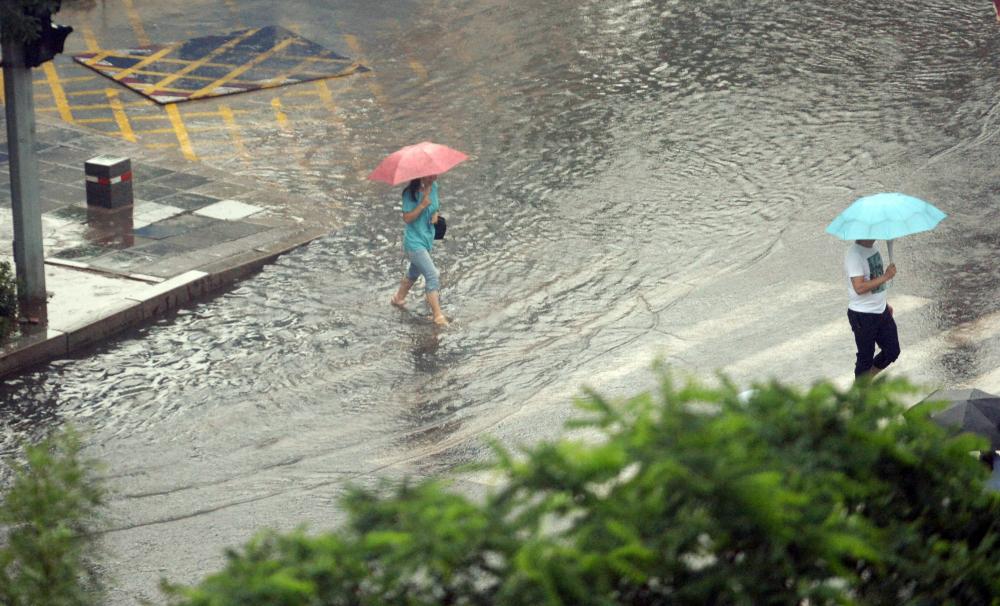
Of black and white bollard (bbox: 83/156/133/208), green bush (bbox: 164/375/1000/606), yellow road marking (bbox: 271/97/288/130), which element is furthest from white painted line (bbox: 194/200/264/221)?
green bush (bbox: 164/375/1000/606)

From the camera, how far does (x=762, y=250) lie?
44.0 ft

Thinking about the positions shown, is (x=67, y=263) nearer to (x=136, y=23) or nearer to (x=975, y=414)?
(x=975, y=414)

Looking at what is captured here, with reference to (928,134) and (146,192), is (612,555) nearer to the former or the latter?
(146,192)

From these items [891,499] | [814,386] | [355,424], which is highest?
[814,386]

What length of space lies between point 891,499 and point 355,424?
6703 mm

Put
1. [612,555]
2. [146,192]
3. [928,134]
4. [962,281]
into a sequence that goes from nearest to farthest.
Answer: [612,555]
[962,281]
[146,192]
[928,134]

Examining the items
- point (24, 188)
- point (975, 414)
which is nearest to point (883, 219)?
point (975, 414)

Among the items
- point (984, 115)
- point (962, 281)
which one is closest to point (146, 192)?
point (962, 281)

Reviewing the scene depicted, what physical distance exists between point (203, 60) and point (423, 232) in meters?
9.39

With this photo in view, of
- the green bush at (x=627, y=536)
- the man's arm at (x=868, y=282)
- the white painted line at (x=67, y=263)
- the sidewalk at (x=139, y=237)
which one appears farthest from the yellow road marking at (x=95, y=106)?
the green bush at (x=627, y=536)

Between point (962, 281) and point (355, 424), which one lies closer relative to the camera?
point (355, 424)

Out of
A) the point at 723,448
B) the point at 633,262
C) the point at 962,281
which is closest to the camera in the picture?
the point at 723,448

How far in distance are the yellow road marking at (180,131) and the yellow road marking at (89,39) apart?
130 inches

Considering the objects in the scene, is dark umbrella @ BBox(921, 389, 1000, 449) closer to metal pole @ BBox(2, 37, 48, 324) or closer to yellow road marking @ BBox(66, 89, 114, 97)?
metal pole @ BBox(2, 37, 48, 324)
